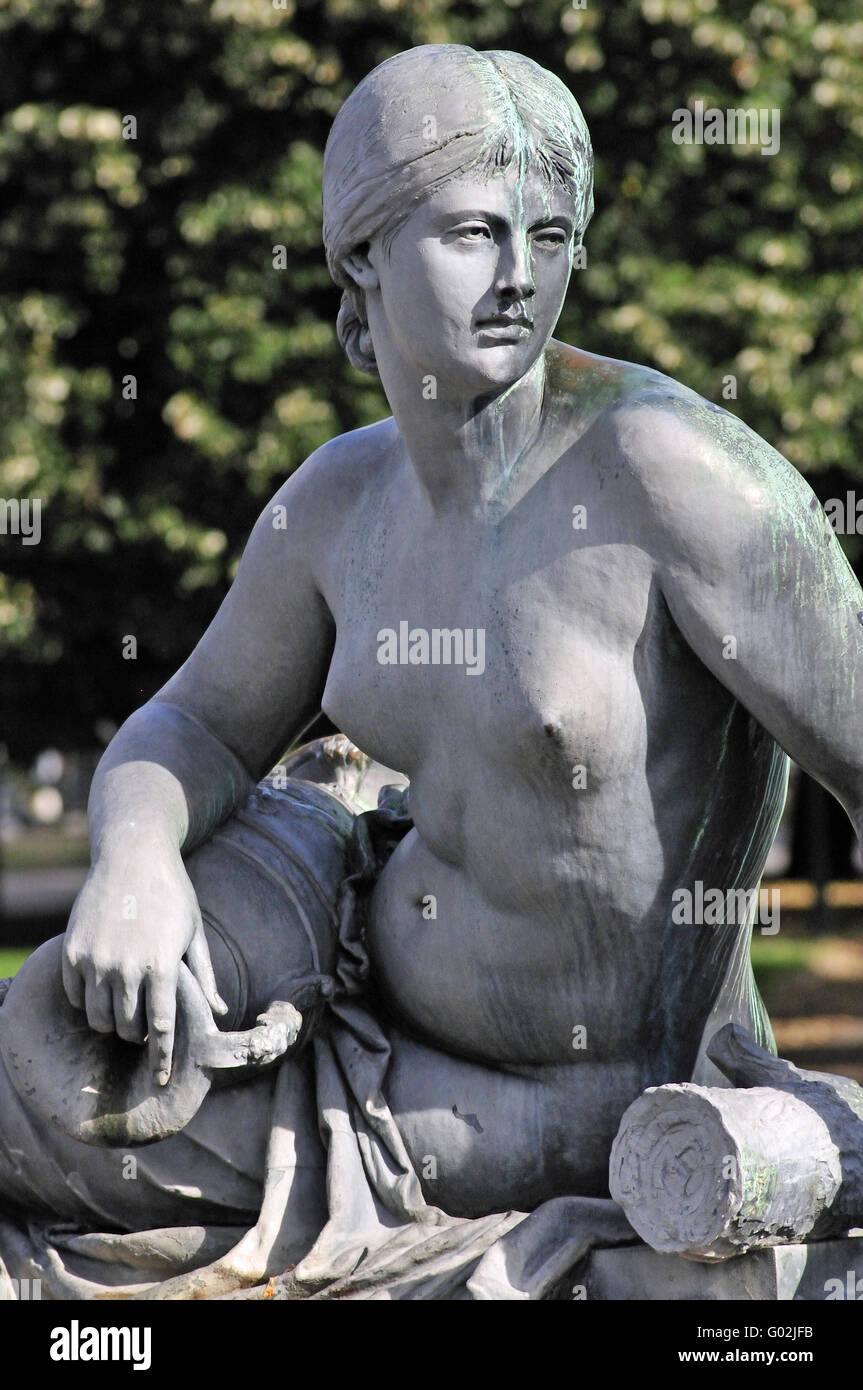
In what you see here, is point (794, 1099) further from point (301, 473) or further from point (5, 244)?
point (5, 244)

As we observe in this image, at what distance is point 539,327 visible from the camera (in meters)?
3.28

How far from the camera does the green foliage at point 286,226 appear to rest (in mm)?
11414

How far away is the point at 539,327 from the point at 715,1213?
1.40 meters

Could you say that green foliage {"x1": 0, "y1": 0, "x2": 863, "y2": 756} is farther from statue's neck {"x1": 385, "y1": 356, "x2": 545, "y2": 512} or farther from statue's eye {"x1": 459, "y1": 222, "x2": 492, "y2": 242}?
statue's eye {"x1": 459, "y1": 222, "x2": 492, "y2": 242}

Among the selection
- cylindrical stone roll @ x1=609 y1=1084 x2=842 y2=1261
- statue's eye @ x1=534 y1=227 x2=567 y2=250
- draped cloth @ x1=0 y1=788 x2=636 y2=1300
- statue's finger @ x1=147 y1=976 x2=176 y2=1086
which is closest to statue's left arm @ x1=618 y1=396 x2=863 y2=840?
statue's eye @ x1=534 y1=227 x2=567 y2=250

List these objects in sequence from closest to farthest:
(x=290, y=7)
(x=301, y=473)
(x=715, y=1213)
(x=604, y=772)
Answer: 1. (x=715, y=1213)
2. (x=604, y=772)
3. (x=301, y=473)
4. (x=290, y=7)

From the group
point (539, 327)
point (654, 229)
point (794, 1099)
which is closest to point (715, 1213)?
point (794, 1099)

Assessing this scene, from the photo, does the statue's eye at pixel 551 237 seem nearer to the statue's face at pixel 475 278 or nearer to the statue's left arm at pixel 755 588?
the statue's face at pixel 475 278

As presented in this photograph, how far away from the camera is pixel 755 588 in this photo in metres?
3.17

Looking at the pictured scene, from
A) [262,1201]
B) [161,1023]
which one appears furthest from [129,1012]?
[262,1201]

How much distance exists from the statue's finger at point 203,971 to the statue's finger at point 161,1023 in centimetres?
9

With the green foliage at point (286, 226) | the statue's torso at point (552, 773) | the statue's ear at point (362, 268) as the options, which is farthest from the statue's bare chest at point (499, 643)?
the green foliage at point (286, 226)

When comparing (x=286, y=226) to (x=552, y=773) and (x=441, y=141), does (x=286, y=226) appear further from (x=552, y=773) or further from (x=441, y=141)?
(x=552, y=773)

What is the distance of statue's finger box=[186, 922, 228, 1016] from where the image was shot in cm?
329
